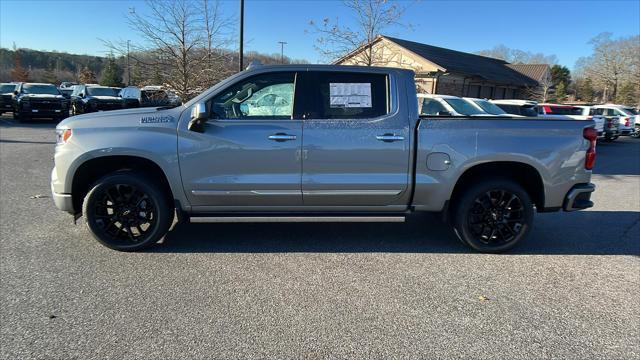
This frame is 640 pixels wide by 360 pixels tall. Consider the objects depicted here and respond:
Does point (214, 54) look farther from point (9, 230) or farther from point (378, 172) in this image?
point (378, 172)

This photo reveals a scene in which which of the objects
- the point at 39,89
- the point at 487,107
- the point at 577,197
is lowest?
the point at 577,197

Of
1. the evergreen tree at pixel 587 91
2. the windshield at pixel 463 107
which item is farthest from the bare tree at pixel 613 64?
the windshield at pixel 463 107

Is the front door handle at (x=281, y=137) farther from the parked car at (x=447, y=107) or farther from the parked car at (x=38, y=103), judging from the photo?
the parked car at (x=38, y=103)

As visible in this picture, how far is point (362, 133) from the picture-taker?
428 cm

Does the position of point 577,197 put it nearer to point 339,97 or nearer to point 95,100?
point 339,97

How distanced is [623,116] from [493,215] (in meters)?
24.2

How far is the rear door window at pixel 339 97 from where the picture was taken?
4.34 metres

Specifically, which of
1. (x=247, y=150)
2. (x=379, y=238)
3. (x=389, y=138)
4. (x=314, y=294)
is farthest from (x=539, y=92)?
(x=314, y=294)

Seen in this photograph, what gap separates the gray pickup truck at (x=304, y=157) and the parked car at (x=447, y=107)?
8.26 meters

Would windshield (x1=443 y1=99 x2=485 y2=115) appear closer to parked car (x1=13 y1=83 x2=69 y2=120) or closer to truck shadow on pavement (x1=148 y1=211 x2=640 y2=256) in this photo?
truck shadow on pavement (x1=148 y1=211 x2=640 y2=256)

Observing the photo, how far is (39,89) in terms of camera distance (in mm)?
22453

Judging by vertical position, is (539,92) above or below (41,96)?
above

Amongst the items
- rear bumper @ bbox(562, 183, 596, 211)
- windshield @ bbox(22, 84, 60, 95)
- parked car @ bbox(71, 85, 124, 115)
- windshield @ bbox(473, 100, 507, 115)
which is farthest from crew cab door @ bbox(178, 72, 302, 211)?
windshield @ bbox(22, 84, 60, 95)

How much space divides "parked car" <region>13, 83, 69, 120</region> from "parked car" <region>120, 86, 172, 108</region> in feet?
10.2
